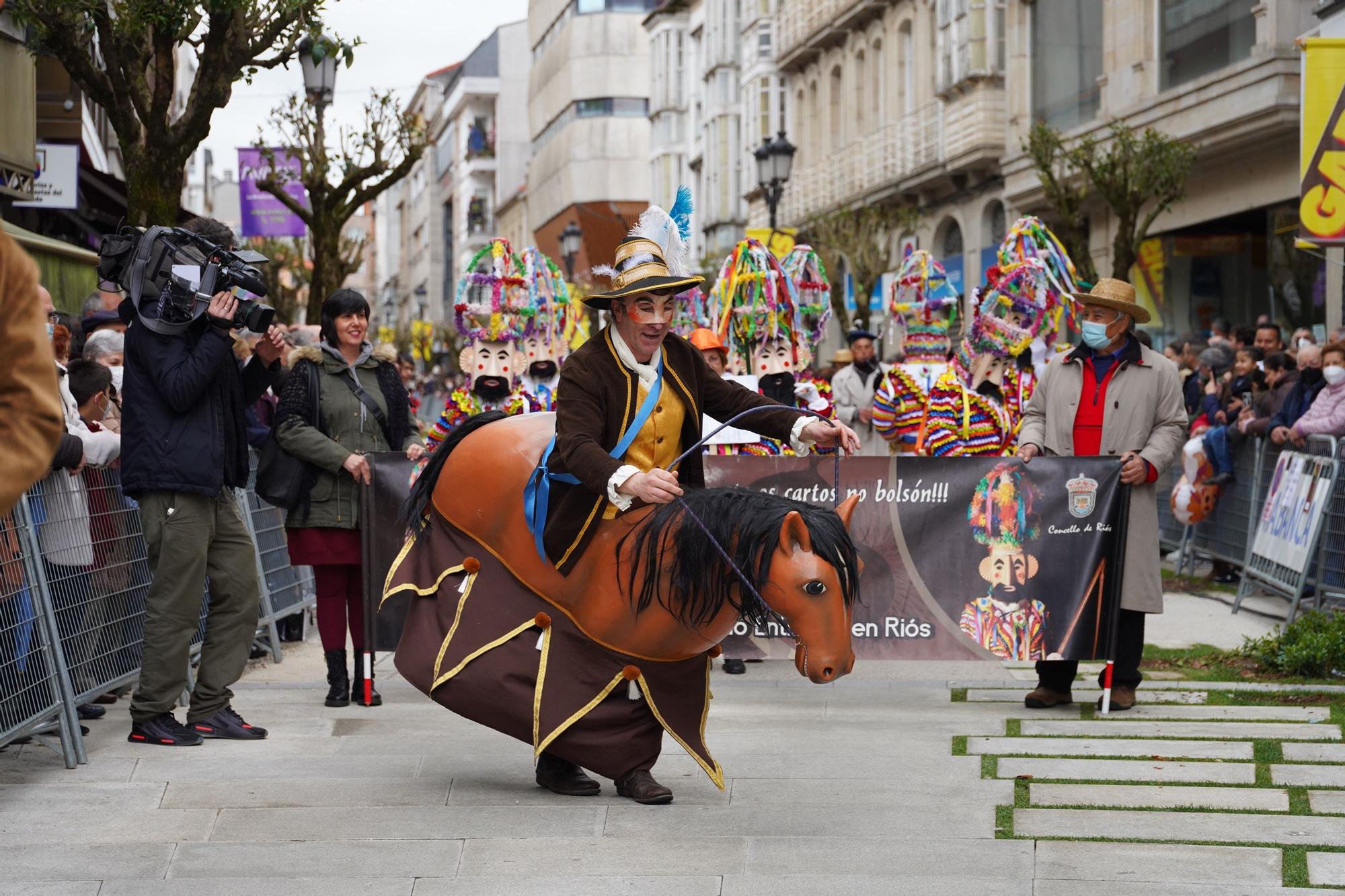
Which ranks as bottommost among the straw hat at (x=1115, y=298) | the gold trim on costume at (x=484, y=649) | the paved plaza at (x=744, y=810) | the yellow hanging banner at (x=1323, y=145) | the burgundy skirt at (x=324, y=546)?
the paved plaza at (x=744, y=810)

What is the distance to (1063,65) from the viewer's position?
1153 inches

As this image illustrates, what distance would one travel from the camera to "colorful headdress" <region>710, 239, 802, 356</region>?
10.9 metres

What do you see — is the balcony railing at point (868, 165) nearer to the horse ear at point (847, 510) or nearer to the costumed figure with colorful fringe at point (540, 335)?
the costumed figure with colorful fringe at point (540, 335)

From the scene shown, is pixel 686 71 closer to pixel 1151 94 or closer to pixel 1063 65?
pixel 1063 65

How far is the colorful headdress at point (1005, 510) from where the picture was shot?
833 centimetres

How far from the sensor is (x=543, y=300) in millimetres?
11234

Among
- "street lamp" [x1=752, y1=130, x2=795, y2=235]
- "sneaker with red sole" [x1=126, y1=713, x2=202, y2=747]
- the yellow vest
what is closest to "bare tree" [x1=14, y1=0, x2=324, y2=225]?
"sneaker with red sole" [x1=126, y1=713, x2=202, y2=747]

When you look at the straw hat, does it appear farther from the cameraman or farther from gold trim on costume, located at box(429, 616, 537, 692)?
the cameraman

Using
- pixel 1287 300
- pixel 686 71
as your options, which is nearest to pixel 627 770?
pixel 1287 300

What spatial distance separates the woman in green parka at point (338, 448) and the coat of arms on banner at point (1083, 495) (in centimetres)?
308

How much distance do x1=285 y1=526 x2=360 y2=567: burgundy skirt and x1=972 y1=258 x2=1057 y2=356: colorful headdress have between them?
406 centimetres

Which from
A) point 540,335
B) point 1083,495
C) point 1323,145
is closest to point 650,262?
point 1083,495

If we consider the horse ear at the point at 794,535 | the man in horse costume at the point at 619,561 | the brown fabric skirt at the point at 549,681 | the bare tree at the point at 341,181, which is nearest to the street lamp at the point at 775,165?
the bare tree at the point at 341,181

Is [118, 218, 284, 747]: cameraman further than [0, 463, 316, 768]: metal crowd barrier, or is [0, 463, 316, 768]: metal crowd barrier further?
[118, 218, 284, 747]: cameraman
